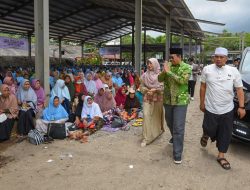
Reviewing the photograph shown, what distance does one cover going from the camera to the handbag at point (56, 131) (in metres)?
6.99

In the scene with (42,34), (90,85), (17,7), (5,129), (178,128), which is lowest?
(5,129)

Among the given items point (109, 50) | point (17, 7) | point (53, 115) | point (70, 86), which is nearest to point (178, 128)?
point (53, 115)

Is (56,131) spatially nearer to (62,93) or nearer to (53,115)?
(53,115)

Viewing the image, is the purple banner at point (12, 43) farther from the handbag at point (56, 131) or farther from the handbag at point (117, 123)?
the handbag at point (56, 131)

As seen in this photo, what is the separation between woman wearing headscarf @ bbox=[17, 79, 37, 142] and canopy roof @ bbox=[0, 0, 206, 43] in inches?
425

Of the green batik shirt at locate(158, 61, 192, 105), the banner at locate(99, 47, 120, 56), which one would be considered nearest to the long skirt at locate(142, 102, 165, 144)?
the green batik shirt at locate(158, 61, 192, 105)

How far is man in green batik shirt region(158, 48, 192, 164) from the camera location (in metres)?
5.33

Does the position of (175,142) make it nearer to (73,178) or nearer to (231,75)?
(231,75)

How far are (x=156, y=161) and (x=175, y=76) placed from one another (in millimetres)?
1395

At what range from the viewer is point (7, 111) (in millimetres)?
7391

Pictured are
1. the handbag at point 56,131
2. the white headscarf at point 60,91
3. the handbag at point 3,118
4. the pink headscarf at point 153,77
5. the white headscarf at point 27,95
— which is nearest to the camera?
the pink headscarf at point 153,77

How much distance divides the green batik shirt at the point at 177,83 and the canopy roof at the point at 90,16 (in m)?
13.0

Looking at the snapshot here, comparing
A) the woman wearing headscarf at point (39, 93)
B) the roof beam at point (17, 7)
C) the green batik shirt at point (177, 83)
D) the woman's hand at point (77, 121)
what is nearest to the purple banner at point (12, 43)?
the roof beam at point (17, 7)

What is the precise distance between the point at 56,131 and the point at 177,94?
2.84 m
